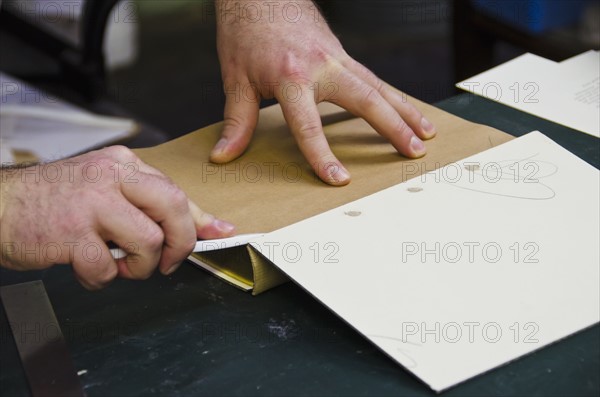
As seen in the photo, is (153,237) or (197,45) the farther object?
(197,45)

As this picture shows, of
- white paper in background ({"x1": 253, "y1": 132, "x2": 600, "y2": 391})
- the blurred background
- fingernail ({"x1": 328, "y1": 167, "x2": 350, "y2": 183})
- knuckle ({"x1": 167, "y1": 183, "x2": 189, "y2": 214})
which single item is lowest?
the blurred background

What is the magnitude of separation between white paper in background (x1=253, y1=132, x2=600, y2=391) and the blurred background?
0.58 m

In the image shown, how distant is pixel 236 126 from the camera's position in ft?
3.21

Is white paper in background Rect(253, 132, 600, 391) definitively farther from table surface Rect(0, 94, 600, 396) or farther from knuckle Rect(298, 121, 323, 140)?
knuckle Rect(298, 121, 323, 140)

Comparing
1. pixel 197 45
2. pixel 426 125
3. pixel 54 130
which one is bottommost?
pixel 197 45

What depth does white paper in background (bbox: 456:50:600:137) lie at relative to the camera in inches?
40.4

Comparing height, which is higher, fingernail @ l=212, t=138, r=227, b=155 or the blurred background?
fingernail @ l=212, t=138, r=227, b=155

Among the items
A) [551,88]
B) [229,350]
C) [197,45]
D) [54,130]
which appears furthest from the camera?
[197,45]

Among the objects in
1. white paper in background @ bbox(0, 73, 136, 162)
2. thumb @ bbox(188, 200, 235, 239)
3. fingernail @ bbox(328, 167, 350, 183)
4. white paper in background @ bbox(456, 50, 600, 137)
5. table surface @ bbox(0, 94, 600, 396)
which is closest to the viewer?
table surface @ bbox(0, 94, 600, 396)

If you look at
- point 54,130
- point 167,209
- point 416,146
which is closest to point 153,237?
point 167,209

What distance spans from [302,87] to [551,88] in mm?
351

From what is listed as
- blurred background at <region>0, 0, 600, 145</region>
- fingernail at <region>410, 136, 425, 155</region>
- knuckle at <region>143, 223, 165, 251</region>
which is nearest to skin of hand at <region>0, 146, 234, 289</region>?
knuckle at <region>143, 223, 165, 251</region>

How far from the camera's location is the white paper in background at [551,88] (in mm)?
1027

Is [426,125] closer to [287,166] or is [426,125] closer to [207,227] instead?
[287,166]
